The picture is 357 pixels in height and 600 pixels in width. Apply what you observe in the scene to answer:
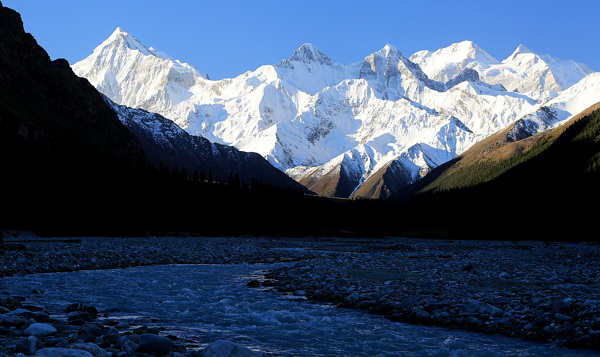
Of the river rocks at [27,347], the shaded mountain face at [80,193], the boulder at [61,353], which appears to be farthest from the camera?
the shaded mountain face at [80,193]

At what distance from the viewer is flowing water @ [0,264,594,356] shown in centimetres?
1533

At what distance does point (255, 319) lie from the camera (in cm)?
1977

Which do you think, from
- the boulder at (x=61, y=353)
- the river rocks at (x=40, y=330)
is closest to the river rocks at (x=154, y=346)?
the boulder at (x=61, y=353)

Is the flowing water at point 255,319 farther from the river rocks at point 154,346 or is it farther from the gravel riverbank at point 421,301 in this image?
the river rocks at point 154,346

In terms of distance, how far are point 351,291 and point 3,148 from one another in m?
106

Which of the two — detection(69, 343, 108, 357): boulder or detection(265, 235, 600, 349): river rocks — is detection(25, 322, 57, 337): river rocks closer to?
detection(69, 343, 108, 357): boulder

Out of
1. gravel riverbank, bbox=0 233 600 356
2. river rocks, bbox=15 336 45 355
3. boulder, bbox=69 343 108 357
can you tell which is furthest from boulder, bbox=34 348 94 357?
gravel riverbank, bbox=0 233 600 356

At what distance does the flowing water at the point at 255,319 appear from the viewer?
50.3 ft

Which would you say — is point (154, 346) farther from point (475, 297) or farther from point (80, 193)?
point (80, 193)

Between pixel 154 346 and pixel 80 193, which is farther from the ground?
pixel 80 193

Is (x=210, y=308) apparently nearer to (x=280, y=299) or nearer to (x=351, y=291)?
(x=280, y=299)

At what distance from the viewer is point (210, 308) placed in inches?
862

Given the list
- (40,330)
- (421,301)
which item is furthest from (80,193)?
(40,330)

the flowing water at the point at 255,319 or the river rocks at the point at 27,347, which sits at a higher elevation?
the river rocks at the point at 27,347
